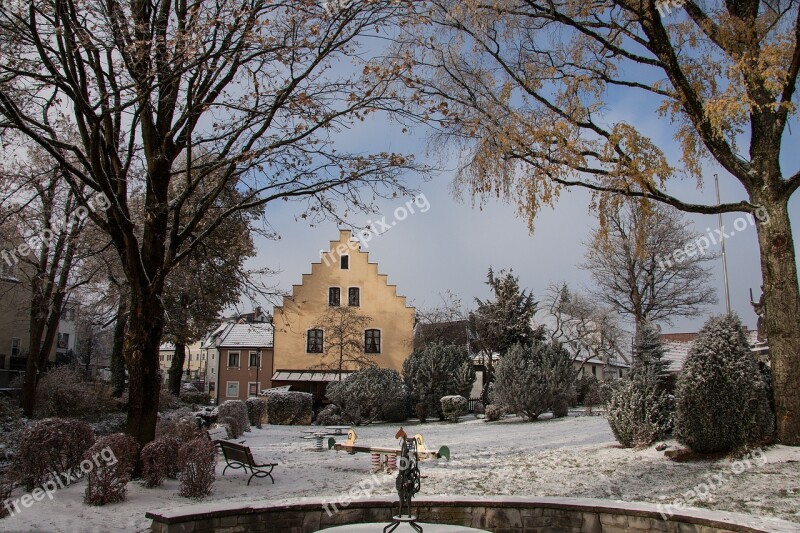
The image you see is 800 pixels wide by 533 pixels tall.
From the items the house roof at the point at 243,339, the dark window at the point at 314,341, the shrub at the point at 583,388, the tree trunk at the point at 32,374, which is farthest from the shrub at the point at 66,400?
the house roof at the point at 243,339

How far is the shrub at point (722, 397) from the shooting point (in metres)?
10.9

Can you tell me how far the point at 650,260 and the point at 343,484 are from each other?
1101 inches

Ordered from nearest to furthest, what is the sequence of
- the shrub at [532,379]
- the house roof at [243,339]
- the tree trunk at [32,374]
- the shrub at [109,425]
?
the shrub at [109,425]
the tree trunk at [32,374]
the shrub at [532,379]
the house roof at [243,339]

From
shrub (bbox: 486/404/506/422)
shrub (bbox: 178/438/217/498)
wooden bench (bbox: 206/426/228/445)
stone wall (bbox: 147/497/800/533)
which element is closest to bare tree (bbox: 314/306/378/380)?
shrub (bbox: 486/404/506/422)

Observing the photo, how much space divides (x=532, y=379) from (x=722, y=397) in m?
13.0

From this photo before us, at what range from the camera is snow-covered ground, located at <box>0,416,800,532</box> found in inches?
324

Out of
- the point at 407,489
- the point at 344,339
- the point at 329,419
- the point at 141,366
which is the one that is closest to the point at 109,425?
the point at 141,366

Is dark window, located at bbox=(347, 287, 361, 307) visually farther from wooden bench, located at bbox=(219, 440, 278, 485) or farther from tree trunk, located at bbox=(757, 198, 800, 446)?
tree trunk, located at bbox=(757, 198, 800, 446)

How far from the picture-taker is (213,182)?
14.8 meters

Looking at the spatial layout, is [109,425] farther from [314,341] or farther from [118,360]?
[314,341]

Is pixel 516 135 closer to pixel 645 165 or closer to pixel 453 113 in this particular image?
pixel 453 113

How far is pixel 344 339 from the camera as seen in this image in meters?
37.0

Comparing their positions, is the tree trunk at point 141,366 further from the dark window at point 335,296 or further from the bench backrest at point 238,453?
the dark window at point 335,296

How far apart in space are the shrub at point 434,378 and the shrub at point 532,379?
3.84 meters
